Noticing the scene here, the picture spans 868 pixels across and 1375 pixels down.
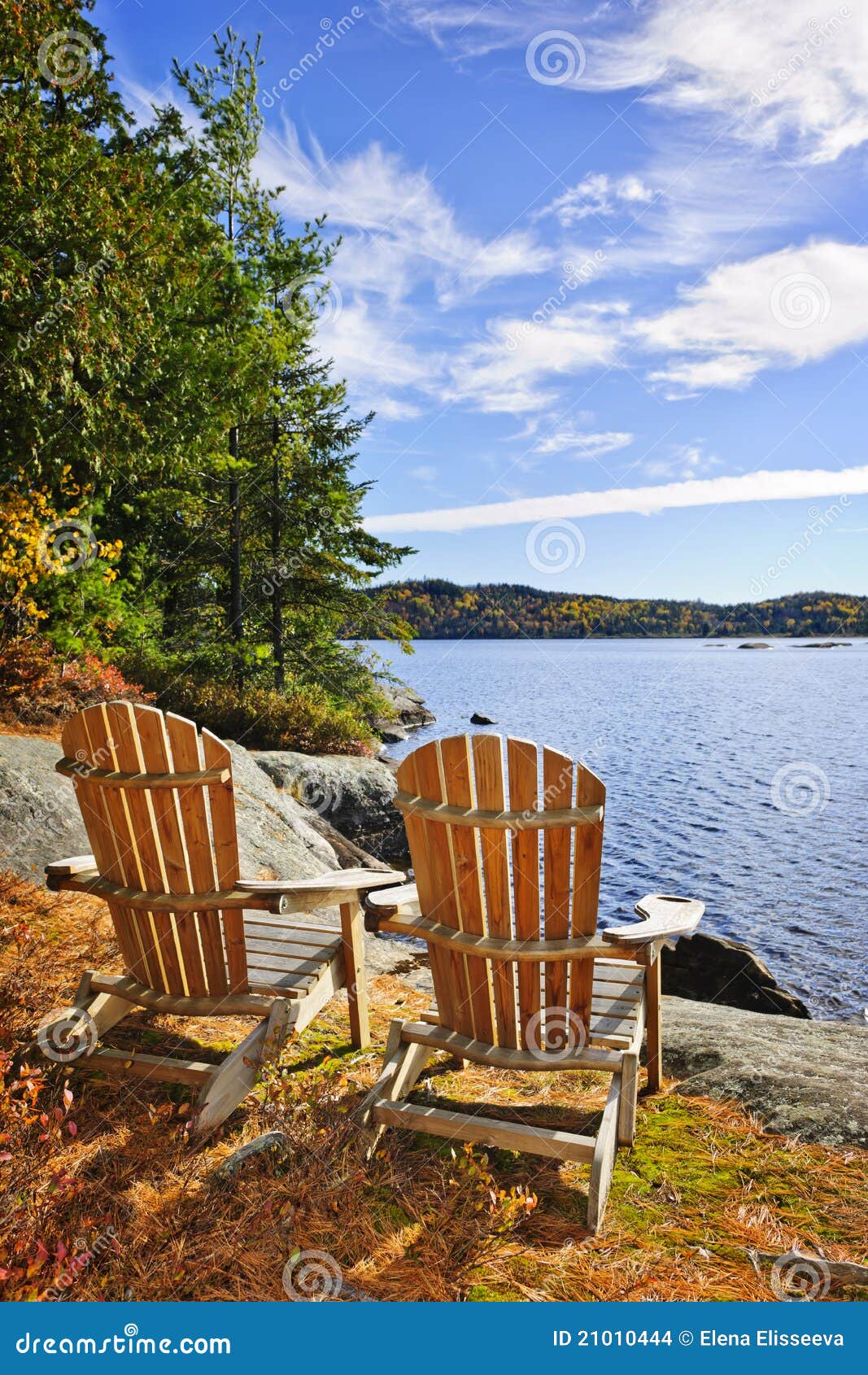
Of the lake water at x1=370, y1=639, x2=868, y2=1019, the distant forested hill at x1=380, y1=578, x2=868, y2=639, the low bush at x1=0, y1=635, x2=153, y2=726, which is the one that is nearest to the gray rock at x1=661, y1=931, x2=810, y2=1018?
the lake water at x1=370, y1=639, x2=868, y2=1019

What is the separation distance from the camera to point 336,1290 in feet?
7.23

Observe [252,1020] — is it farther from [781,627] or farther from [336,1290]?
[781,627]

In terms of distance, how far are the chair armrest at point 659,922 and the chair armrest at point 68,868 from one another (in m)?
2.27

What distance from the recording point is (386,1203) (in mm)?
2633

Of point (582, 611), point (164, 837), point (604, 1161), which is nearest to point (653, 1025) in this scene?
point (604, 1161)

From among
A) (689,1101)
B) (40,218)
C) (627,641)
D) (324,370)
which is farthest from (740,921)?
(627,641)

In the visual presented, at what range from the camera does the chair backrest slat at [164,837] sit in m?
3.11

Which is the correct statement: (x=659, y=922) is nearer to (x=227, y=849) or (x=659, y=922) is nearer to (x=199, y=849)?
(x=227, y=849)

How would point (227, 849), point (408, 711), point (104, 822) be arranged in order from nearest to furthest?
point (227, 849)
point (104, 822)
point (408, 711)
